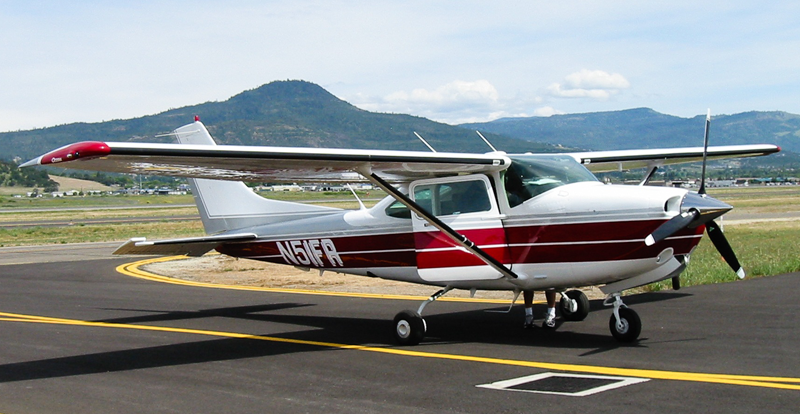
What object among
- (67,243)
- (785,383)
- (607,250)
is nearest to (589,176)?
(607,250)

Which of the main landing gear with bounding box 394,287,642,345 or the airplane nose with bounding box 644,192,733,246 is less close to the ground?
the airplane nose with bounding box 644,192,733,246

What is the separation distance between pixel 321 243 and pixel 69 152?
4939 millimetres

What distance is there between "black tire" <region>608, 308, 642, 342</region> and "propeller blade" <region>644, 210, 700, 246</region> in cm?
119

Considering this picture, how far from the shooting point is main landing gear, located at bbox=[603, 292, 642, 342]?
8891 mm

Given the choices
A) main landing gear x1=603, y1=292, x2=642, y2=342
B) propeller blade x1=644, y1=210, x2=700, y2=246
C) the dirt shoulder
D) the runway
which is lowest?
the dirt shoulder

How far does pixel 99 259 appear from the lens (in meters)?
24.4

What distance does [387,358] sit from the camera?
28.9ft

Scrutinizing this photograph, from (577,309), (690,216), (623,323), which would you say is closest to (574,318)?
(577,309)

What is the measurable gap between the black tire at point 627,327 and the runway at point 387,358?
0.43 ft

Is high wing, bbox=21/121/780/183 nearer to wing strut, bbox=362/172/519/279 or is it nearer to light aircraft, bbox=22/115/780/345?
light aircraft, bbox=22/115/780/345

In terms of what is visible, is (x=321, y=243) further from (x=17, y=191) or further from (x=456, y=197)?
(x=17, y=191)

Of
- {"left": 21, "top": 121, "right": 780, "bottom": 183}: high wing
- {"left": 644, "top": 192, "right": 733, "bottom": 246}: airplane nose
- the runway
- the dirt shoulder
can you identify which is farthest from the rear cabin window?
the dirt shoulder

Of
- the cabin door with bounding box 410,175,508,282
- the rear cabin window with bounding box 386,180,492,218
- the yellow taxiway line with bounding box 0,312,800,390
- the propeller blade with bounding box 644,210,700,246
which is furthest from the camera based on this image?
the rear cabin window with bounding box 386,180,492,218

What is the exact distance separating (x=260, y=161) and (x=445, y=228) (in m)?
2.42
